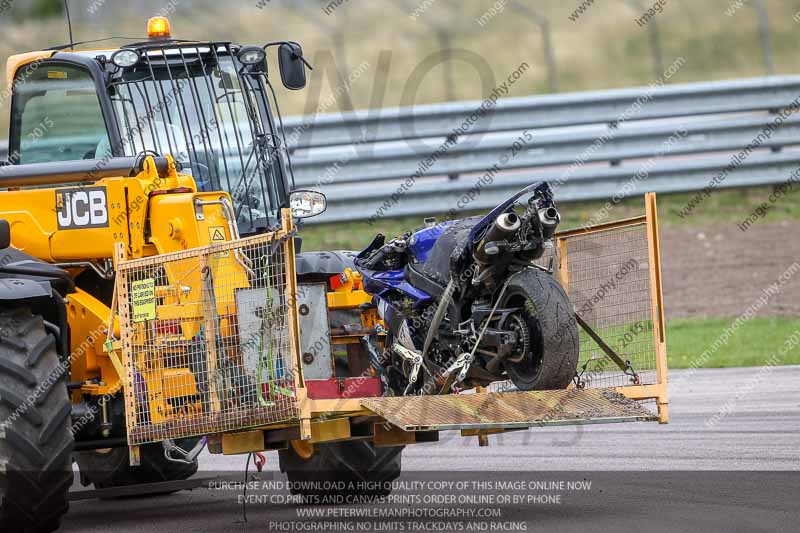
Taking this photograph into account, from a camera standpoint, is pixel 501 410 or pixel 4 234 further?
pixel 4 234

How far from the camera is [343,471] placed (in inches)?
342

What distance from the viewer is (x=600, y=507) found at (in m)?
7.46

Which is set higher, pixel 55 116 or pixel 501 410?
pixel 55 116

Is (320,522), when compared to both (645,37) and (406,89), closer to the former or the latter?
(406,89)

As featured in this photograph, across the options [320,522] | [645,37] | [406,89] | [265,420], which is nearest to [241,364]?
[265,420]

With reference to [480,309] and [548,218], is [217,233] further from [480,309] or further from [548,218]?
[548,218]

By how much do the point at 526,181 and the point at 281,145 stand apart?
7.59 m

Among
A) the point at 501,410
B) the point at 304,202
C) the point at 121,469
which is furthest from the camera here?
the point at 121,469

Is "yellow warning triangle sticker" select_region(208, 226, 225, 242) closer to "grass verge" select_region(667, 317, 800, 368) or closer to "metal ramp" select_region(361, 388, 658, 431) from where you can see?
"metal ramp" select_region(361, 388, 658, 431)

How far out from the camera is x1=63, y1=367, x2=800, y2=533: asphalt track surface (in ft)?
Result: 23.3

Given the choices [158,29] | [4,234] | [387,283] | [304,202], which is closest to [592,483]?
[387,283]

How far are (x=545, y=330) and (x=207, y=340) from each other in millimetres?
1754

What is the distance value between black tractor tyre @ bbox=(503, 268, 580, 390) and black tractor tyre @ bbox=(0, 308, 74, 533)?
240 cm

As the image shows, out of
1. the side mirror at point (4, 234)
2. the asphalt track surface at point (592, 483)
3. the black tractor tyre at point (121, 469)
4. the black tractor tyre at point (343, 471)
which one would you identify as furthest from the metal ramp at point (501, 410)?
the black tractor tyre at point (121, 469)
